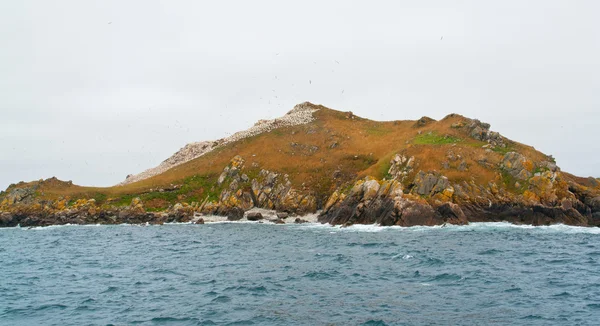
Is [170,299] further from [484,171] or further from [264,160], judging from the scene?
[264,160]

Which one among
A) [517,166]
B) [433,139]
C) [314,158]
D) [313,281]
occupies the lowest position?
[313,281]

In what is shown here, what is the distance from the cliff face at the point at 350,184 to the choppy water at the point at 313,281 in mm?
13376

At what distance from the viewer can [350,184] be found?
78.5m

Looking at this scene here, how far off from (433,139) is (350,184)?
21.0m

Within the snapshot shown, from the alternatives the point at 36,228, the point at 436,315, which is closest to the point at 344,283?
the point at 436,315

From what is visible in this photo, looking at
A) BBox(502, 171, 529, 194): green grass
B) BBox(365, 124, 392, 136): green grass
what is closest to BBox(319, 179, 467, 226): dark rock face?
BBox(502, 171, 529, 194): green grass

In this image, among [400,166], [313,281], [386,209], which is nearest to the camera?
[313,281]

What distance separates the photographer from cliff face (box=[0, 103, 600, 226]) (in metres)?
65.3

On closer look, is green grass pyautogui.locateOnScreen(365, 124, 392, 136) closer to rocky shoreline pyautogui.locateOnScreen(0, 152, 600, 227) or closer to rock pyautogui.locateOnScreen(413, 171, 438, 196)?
rocky shoreline pyautogui.locateOnScreen(0, 152, 600, 227)

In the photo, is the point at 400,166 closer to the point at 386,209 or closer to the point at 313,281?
the point at 386,209

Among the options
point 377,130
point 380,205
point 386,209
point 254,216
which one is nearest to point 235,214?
point 254,216

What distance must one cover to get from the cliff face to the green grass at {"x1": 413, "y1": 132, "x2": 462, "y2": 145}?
19cm

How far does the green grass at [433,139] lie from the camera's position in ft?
275

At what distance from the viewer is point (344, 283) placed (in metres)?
28.6
